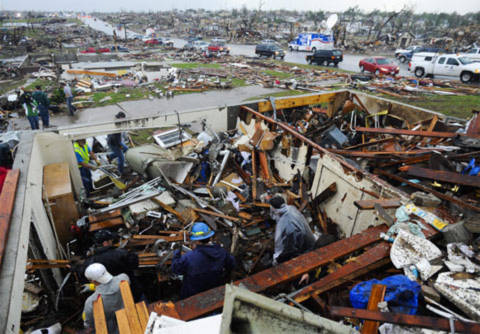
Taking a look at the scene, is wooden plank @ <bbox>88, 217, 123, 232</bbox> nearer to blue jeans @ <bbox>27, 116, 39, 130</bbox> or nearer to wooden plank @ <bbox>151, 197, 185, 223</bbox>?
wooden plank @ <bbox>151, 197, 185, 223</bbox>

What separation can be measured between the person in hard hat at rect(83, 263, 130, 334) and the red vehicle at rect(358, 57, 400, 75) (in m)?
23.2

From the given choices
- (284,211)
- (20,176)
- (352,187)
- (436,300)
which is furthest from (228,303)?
(352,187)

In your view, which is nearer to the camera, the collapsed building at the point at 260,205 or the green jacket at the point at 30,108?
the collapsed building at the point at 260,205

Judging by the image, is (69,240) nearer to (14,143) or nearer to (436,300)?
(14,143)

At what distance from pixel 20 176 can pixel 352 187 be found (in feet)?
18.3

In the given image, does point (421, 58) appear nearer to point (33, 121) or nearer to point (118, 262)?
point (118, 262)

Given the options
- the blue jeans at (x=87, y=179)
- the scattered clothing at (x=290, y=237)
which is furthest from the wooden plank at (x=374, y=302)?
the blue jeans at (x=87, y=179)

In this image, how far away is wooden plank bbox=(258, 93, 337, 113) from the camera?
8.94 meters

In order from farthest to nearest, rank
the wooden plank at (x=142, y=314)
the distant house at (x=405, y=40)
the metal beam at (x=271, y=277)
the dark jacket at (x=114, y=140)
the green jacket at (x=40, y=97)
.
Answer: the distant house at (x=405, y=40)
the green jacket at (x=40, y=97)
the dark jacket at (x=114, y=140)
the metal beam at (x=271, y=277)
the wooden plank at (x=142, y=314)

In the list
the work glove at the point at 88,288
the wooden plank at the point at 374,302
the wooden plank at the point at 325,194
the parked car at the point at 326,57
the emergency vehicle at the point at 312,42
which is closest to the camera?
the wooden plank at the point at 374,302

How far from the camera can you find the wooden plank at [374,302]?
93.1 inches

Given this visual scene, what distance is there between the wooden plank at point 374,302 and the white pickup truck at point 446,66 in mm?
22207

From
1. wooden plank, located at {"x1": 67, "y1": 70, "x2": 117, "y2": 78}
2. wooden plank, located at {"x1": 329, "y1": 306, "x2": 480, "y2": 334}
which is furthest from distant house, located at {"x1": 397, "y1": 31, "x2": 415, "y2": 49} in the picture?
wooden plank, located at {"x1": 329, "y1": 306, "x2": 480, "y2": 334}

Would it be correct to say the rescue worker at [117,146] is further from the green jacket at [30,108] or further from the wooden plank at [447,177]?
the wooden plank at [447,177]
